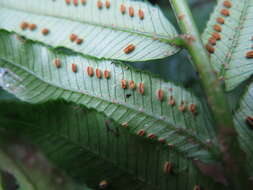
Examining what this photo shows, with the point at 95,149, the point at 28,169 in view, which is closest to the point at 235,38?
the point at 95,149

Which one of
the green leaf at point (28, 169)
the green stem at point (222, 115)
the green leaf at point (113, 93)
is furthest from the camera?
the green leaf at point (28, 169)

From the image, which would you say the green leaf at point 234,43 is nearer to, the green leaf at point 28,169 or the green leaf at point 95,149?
the green leaf at point 95,149

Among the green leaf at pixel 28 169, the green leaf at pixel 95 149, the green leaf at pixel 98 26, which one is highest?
the green leaf at pixel 98 26

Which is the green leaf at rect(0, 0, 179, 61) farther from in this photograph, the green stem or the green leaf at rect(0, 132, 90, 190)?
the green leaf at rect(0, 132, 90, 190)

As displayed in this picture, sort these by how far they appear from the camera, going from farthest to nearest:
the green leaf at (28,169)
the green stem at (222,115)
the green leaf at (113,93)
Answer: the green leaf at (28,169) → the green leaf at (113,93) → the green stem at (222,115)

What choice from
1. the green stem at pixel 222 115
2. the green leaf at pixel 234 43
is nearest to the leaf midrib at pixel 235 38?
the green leaf at pixel 234 43
